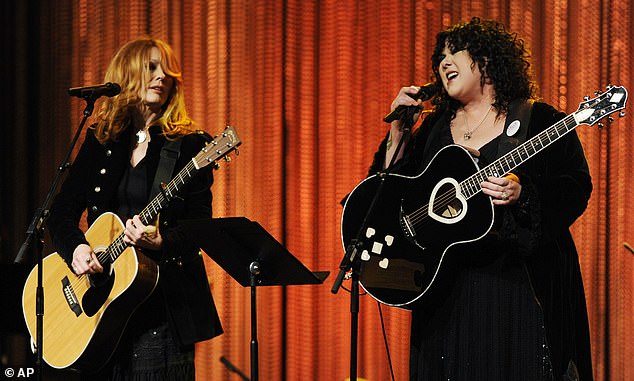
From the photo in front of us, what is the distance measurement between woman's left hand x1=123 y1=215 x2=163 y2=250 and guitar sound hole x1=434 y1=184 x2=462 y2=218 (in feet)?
3.40

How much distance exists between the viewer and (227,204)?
472 cm

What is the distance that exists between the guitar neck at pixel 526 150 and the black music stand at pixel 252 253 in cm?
63

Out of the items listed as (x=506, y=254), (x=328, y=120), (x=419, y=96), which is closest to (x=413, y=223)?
(x=506, y=254)

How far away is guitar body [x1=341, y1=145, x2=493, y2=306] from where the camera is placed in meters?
2.81

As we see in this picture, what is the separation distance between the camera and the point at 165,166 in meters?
3.24

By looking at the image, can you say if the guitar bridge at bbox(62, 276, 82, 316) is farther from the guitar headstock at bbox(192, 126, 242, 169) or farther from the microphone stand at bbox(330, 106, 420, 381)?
the microphone stand at bbox(330, 106, 420, 381)

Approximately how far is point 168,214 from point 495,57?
135cm

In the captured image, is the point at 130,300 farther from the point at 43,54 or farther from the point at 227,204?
the point at 43,54

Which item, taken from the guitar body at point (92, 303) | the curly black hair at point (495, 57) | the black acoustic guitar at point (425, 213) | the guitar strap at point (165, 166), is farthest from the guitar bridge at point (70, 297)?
the curly black hair at point (495, 57)

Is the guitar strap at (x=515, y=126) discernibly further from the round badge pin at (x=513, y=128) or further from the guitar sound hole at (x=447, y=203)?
the guitar sound hole at (x=447, y=203)

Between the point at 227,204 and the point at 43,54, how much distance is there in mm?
1476

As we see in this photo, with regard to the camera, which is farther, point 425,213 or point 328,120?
point 328,120

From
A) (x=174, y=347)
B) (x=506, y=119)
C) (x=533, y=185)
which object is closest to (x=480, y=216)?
(x=533, y=185)

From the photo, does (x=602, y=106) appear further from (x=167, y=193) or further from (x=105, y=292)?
(x=105, y=292)
